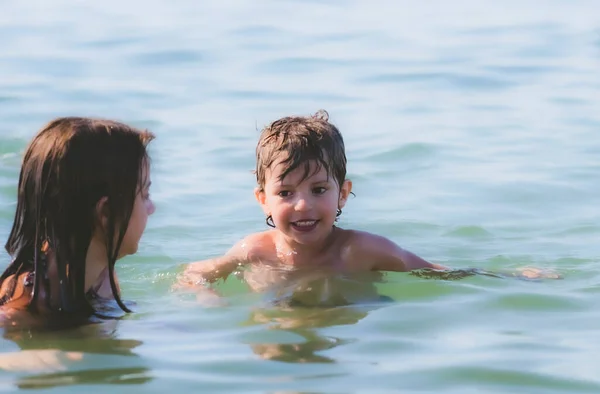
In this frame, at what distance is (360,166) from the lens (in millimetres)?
8859

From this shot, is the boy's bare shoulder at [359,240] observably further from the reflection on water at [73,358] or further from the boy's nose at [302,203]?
the reflection on water at [73,358]

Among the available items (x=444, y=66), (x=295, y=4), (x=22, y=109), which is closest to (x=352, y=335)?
(x=22, y=109)

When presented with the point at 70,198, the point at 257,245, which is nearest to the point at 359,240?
the point at 257,245

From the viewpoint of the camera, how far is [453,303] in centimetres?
555

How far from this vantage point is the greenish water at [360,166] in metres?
4.61

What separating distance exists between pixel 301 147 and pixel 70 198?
4.78ft

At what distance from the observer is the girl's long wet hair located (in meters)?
4.63

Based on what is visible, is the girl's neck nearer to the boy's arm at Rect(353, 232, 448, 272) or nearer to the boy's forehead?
the boy's forehead

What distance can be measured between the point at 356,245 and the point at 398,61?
6478 mm

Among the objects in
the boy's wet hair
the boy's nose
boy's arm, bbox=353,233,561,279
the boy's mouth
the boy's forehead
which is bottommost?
boy's arm, bbox=353,233,561,279

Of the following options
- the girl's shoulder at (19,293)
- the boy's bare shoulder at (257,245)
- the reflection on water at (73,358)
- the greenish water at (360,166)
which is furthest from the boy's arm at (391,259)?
the girl's shoulder at (19,293)

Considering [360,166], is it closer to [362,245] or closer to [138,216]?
[362,245]

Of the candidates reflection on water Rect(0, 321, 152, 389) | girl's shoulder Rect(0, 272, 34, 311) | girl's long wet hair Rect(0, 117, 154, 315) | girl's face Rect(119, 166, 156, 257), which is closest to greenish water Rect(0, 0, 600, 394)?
reflection on water Rect(0, 321, 152, 389)

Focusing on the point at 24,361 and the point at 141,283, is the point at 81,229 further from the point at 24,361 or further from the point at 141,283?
the point at 141,283
